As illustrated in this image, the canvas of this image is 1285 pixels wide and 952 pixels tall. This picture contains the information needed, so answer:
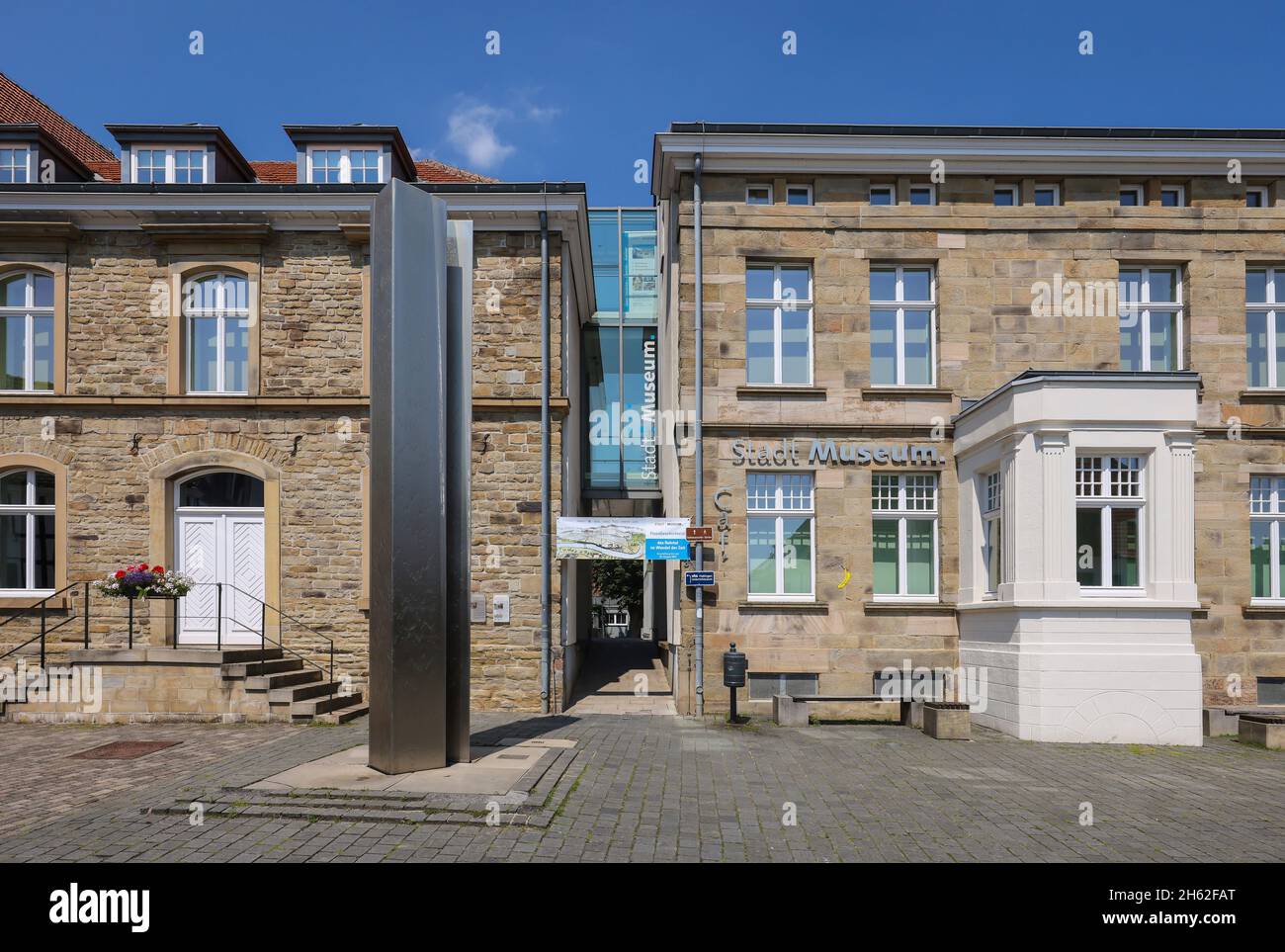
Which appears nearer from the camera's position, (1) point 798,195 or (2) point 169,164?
(1) point 798,195

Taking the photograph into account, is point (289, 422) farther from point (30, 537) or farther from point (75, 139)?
point (75, 139)

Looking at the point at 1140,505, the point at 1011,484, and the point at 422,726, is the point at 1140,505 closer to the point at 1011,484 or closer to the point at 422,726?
the point at 1011,484

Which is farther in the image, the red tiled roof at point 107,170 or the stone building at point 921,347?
the red tiled roof at point 107,170

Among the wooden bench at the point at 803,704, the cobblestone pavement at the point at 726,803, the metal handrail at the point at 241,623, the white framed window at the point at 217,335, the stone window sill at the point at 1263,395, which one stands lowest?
the wooden bench at the point at 803,704

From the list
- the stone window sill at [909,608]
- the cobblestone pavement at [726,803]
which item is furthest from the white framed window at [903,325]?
the cobblestone pavement at [726,803]

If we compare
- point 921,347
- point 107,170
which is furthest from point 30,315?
point 921,347

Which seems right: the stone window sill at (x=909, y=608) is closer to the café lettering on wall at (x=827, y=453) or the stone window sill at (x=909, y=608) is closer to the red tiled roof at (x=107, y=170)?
the café lettering on wall at (x=827, y=453)

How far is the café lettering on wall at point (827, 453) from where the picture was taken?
15.0 m

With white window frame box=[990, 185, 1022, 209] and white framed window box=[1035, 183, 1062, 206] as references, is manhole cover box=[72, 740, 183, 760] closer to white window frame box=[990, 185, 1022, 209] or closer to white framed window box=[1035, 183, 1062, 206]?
white window frame box=[990, 185, 1022, 209]

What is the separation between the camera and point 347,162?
1705 centimetres

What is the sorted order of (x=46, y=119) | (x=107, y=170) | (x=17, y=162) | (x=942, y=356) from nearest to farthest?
(x=942, y=356), (x=17, y=162), (x=107, y=170), (x=46, y=119)

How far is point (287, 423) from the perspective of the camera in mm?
15258

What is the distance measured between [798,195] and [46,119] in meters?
18.0

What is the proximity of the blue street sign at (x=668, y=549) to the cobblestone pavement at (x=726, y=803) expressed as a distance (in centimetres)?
302
